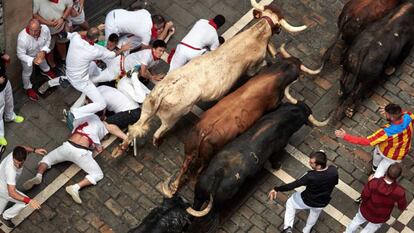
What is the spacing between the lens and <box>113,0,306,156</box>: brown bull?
49.9 feet

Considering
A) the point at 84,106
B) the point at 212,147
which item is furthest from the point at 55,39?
the point at 212,147

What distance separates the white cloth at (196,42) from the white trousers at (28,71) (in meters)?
2.53

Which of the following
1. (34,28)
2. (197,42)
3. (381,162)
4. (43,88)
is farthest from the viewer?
(43,88)

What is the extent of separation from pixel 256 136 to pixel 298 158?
5.84ft

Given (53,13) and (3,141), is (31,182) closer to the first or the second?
(3,141)

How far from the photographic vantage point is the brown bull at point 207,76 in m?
15.2

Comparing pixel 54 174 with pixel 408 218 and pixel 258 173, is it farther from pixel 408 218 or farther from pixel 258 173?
pixel 408 218

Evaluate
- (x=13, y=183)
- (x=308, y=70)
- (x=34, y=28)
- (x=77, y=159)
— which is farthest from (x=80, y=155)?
(x=308, y=70)

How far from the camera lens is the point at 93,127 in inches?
620

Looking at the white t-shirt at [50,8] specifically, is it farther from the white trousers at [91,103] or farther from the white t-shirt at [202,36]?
the white t-shirt at [202,36]

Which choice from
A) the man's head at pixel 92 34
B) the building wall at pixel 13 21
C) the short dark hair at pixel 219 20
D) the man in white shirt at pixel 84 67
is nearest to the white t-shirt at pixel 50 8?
the building wall at pixel 13 21

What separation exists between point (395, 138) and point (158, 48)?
485cm

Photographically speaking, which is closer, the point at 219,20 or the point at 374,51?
the point at 374,51

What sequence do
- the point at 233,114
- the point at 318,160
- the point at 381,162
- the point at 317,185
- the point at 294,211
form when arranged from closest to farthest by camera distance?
1. the point at 318,160
2. the point at 317,185
3. the point at 294,211
4. the point at 233,114
5. the point at 381,162
